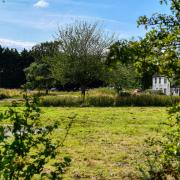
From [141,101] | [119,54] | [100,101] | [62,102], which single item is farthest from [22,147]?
[141,101]

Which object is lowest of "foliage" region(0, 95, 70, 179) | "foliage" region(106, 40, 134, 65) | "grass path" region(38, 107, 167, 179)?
"grass path" region(38, 107, 167, 179)

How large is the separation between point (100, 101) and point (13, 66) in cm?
5741

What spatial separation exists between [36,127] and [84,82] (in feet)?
124

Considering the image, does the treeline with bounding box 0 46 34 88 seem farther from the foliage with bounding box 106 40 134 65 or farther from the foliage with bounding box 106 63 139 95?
the foliage with bounding box 106 40 134 65

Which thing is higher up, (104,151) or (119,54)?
(119,54)

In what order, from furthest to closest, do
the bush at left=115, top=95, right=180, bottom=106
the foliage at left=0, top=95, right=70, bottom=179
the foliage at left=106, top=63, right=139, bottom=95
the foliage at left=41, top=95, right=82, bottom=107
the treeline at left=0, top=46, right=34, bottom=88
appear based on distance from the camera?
the treeline at left=0, top=46, right=34, bottom=88
the foliage at left=106, top=63, right=139, bottom=95
the bush at left=115, top=95, right=180, bottom=106
the foliage at left=41, top=95, right=82, bottom=107
the foliage at left=0, top=95, right=70, bottom=179

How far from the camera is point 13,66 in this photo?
90.1 metres

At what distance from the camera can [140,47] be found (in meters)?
4.70

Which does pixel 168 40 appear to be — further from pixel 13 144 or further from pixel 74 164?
pixel 74 164

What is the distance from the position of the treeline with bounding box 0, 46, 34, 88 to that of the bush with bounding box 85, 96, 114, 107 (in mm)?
48708

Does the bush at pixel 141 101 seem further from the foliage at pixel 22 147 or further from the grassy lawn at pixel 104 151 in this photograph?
the foliage at pixel 22 147

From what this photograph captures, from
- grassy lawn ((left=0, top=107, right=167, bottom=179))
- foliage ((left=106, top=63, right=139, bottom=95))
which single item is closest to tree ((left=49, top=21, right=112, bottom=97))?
foliage ((left=106, top=63, right=139, bottom=95))

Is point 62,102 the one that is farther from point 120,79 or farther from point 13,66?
point 13,66

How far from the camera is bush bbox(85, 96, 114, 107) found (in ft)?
114
